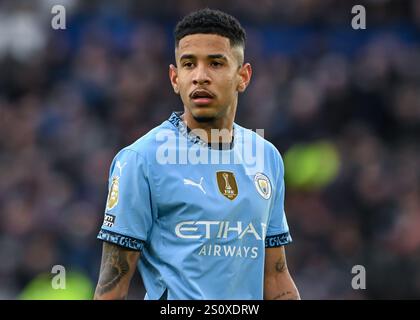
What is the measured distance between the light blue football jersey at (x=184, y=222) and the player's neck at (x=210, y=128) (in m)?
0.13

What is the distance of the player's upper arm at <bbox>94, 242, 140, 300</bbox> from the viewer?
14.1 ft

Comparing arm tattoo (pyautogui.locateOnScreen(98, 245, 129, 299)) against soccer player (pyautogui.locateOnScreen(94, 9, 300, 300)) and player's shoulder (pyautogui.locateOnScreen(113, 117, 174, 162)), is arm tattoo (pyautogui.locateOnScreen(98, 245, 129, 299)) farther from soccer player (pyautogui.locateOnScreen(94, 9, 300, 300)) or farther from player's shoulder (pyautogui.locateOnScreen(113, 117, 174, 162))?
player's shoulder (pyautogui.locateOnScreen(113, 117, 174, 162))

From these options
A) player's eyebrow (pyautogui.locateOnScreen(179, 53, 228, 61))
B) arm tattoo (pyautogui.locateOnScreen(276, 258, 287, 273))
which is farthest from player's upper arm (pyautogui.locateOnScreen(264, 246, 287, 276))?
player's eyebrow (pyautogui.locateOnScreen(179, 53, 228, 61))

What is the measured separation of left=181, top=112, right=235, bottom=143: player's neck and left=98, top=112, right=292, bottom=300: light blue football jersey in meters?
0.13

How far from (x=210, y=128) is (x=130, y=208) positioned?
0.59m

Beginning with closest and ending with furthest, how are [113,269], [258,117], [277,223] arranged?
[113,269], [277,223], [258,117]

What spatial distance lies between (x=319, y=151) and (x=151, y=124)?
6.67 feet

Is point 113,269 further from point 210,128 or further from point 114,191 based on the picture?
point 210,128

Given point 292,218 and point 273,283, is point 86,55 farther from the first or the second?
point 273,283

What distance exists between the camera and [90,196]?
10906mm

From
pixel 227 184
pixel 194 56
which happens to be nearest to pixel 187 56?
pixel 194 56

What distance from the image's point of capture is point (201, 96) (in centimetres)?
452

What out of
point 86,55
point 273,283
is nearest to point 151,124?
point 86,55
